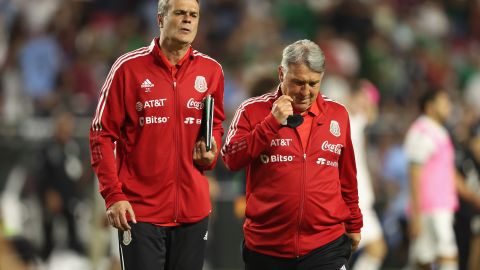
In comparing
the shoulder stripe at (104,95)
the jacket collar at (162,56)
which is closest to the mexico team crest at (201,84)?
the jacket collar at (162,56)

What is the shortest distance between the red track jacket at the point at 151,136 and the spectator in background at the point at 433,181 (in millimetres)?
4770

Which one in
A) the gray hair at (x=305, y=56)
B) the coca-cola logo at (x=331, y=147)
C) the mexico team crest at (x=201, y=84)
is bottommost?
the coca-cola logo at (x=331, y=147)

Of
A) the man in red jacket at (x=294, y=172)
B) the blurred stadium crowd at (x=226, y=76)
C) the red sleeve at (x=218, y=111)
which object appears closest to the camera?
the man in red jacket at (x=294, y=172)

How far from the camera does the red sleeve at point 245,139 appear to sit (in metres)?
7.08

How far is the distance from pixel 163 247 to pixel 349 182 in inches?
50.7

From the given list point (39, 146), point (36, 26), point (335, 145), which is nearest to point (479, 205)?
point (335, 145)

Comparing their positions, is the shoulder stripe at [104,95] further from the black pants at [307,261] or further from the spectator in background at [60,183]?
the spectator in background at [60,183]

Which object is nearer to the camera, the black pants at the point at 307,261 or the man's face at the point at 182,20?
the man's face at the point at 182,20

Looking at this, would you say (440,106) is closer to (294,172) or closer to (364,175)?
(364,175)

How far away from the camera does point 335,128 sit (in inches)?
293

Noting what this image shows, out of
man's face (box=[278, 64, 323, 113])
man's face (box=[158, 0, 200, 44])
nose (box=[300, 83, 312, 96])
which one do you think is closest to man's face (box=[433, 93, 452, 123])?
man's face (box=[278, 64, 323, 113])

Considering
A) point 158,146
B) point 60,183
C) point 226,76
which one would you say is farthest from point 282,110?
point 226,76

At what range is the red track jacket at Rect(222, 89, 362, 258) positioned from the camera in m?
7.28

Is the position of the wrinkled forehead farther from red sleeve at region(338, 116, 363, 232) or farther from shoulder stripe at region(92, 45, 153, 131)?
red sleeve at region(338, 116, 363, 232)
